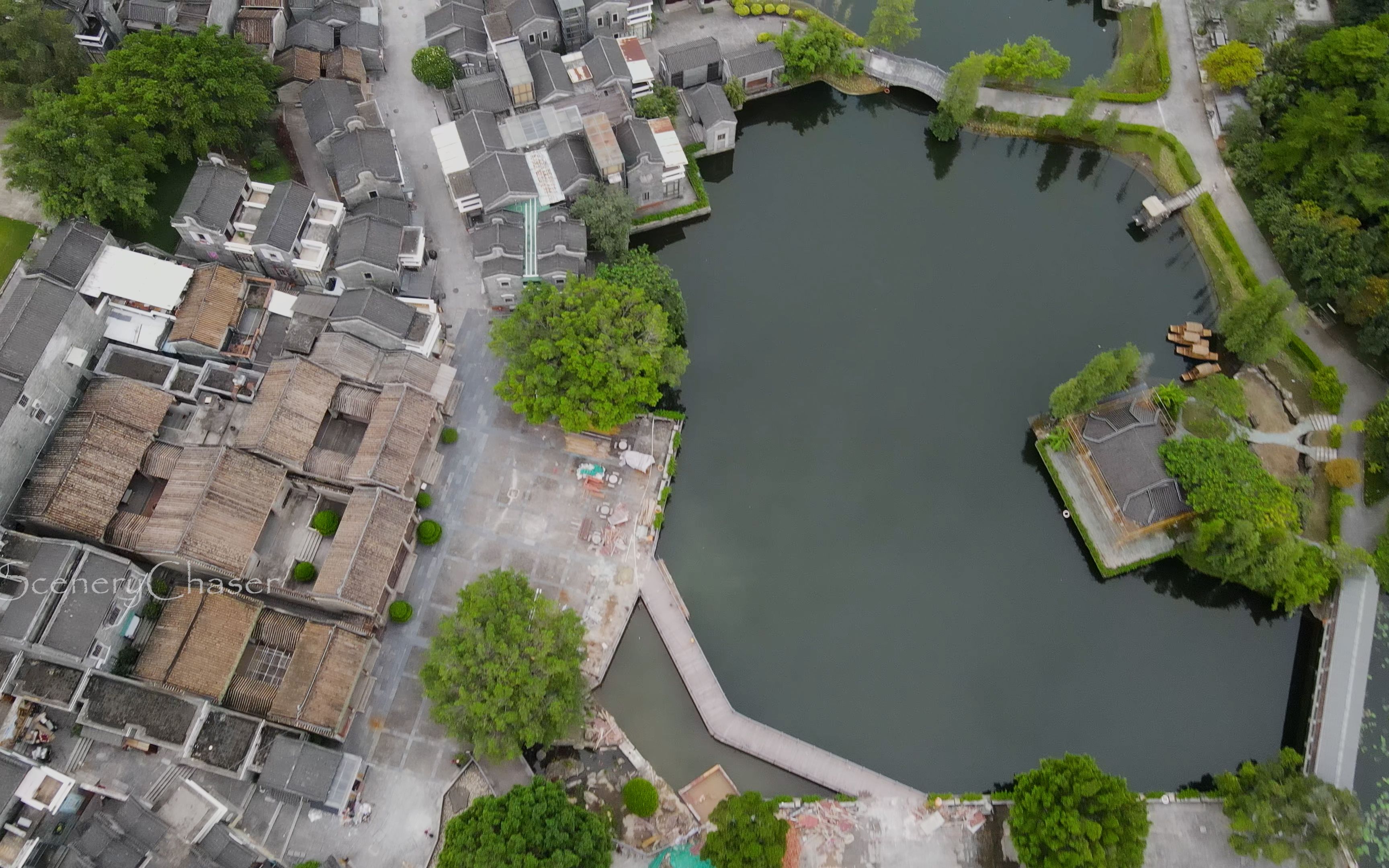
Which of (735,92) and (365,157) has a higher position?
(735,92)

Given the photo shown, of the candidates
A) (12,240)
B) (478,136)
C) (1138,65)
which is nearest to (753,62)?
(478,136)

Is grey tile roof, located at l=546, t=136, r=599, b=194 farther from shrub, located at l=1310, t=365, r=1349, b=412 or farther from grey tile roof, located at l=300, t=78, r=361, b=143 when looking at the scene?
shrub, located at l=1310, t=365, r=1349, b=412

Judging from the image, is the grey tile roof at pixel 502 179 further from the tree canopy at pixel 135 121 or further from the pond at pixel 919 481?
the tree canopy at pixel 135 121

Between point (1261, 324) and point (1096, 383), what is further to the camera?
point (1261, 324)

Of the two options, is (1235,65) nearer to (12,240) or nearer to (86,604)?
(86,604)

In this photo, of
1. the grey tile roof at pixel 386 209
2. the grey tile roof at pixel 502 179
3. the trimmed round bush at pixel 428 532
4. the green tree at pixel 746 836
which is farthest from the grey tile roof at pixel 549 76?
the green tree at pixel 746 836

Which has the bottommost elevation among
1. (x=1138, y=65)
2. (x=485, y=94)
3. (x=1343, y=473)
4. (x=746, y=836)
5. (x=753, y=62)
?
(x=746, y=836)

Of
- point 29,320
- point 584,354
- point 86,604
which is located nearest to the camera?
point 86,604
